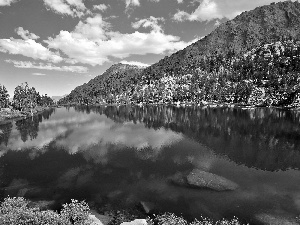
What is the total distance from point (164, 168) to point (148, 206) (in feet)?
72.9

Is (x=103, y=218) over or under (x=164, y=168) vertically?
under

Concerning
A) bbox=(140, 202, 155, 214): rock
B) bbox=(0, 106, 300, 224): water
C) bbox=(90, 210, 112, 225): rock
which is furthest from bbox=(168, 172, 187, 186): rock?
bbox=(90, 210, 112, 225): rock

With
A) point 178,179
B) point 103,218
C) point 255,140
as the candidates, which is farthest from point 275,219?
point 255,140

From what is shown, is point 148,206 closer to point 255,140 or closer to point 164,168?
point 164,168

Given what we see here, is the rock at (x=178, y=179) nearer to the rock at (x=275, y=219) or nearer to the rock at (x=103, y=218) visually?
A: the rock at (x=275, y=219)

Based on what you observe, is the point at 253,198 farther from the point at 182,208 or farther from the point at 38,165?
the point at 38,165

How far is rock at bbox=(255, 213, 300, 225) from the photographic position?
39.6 m

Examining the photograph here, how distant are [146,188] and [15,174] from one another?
128 feet

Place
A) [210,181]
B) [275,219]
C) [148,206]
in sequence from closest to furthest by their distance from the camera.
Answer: [275,219], [148,206], [210,181]

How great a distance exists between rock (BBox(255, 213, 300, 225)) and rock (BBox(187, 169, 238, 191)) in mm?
11219

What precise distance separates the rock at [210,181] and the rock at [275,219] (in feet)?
36.8

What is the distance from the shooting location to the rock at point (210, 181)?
53.5m

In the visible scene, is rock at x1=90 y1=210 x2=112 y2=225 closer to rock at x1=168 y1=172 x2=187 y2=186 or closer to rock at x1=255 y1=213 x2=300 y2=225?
rock at x1=168 y1=172 x2=187 y2=186

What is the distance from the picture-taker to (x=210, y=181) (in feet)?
185
